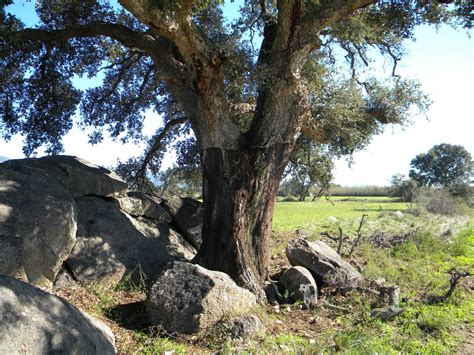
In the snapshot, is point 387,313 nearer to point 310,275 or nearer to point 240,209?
point 310,275

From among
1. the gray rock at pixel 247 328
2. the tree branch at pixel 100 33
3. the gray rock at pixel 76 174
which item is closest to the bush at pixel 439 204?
the gray rock at pixel 76 174

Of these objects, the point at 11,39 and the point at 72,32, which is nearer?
the point at 11,39

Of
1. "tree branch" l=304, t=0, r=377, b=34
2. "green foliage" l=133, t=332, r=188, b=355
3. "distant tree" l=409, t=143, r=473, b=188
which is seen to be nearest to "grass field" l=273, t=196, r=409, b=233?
"tree branch" l=304, t=0, r=377, b=34

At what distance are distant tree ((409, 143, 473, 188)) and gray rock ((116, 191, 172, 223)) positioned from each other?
71.2 meters

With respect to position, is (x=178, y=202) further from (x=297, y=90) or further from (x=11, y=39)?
(x=11, y=39)

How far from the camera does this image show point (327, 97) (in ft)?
38.2

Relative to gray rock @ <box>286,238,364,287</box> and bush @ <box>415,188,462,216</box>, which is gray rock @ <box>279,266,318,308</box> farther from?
bush @ <box>415,188,462,216</box>

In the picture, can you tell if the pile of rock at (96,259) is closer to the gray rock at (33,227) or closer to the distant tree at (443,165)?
the gray rock at (33,227)

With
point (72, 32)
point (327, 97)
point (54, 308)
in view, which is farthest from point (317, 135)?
point (54, 308)

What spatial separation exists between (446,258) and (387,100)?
5.69 m

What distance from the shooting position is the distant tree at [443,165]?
2985 inches

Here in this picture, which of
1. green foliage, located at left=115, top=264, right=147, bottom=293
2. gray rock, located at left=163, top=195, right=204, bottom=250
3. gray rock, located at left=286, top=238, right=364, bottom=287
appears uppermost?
gray rock, located at left=163, top=195, right=204, bottom=250

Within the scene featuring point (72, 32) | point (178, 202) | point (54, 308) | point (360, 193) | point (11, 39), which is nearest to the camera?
point (54, 308)

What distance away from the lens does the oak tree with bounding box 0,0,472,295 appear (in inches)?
355
